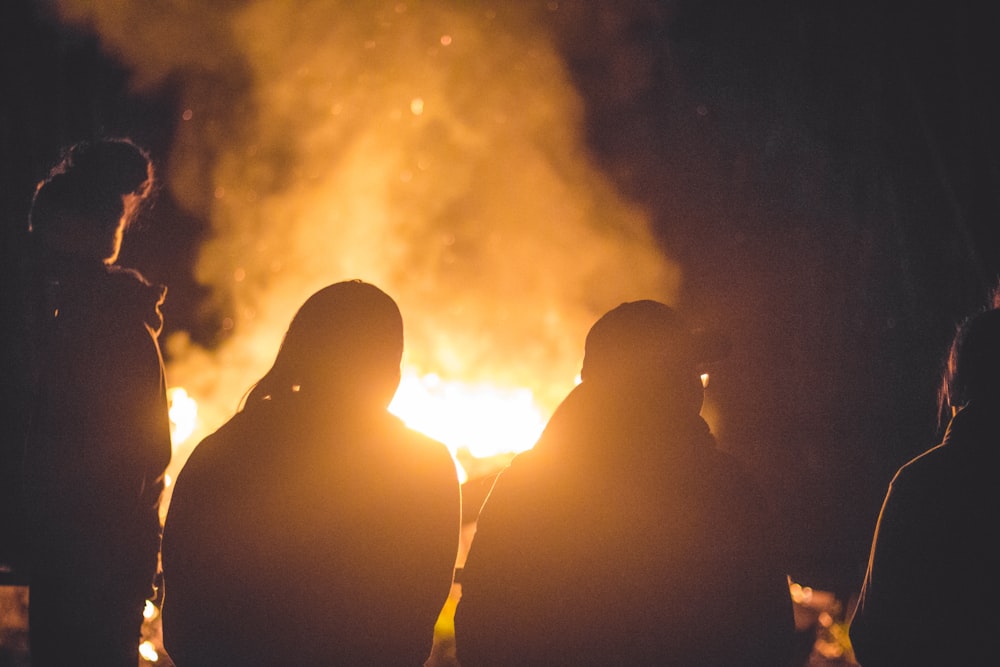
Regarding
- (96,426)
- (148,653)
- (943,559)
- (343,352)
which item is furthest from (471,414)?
(943,559)

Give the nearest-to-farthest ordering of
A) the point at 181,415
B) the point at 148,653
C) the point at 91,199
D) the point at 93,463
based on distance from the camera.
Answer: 1. the point at 93,463
2. the point at 91,199
3. the point at 148,653
4. the point at 181,415

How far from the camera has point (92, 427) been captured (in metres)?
2.29

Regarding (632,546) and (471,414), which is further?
(471,414)

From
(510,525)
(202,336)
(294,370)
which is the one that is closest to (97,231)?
(294,370)

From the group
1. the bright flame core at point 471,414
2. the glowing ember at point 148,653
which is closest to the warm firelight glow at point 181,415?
the bright flame core at point 471,414

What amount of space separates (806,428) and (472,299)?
4512 mm

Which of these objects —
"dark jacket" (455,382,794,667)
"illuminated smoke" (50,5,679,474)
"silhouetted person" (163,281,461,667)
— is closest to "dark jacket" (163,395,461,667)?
"silhouetted person" (163,281,461,667)

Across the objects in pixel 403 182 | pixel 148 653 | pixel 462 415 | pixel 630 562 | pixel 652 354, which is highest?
pixel 403 182

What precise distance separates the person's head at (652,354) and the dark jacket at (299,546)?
21.3 inches

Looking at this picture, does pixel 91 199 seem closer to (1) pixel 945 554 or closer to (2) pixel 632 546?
(2) pixel 632 546

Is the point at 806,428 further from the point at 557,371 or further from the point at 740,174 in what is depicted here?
the point at 557,371

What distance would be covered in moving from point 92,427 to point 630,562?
1621mm

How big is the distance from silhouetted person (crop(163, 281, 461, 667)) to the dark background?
2650 millimetres

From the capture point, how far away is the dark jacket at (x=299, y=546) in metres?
1.86
